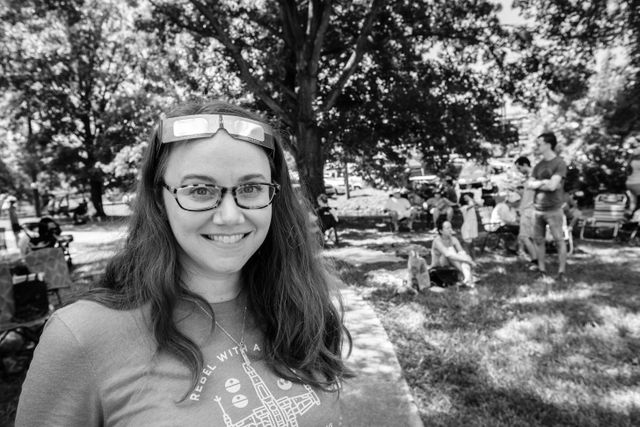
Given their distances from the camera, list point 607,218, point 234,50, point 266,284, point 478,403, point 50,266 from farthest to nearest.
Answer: point 607,218 → point 234,50 → point 50,266 → point 478,403 → point 266,284

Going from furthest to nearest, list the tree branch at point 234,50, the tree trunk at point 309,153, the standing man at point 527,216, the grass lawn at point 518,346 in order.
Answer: the tree trunk at point 309,153, the tree branch at point 234,50, the standing man at point 527,216, the grass lawn at point 518,346

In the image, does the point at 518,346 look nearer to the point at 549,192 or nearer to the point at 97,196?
the point at 549,192

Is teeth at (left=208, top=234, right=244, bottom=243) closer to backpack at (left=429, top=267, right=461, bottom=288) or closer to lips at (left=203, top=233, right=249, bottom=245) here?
lips at (left=203, top=233, right=249, bottom=245)

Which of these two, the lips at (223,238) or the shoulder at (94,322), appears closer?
the shoulder at (94,322)

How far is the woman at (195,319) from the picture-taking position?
105 centimetres

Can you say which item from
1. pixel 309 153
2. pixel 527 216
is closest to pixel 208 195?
pixel 527 216

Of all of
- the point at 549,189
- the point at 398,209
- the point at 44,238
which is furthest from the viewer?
the point at 398,209

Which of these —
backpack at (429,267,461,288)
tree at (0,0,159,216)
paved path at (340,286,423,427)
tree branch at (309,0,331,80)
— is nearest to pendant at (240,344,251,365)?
paved path at (340,286,423,427)

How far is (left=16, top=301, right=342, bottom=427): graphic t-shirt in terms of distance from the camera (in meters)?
1.03

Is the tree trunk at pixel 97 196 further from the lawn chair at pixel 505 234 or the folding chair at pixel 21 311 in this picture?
the lawn chair at pixel 505 234

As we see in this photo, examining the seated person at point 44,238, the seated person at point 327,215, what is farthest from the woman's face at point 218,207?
the seated person at point 44,238

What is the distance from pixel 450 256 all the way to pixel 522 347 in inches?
88.7

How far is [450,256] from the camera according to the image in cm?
599

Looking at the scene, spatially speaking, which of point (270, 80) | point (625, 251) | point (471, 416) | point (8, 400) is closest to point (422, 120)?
point (270, 80)
